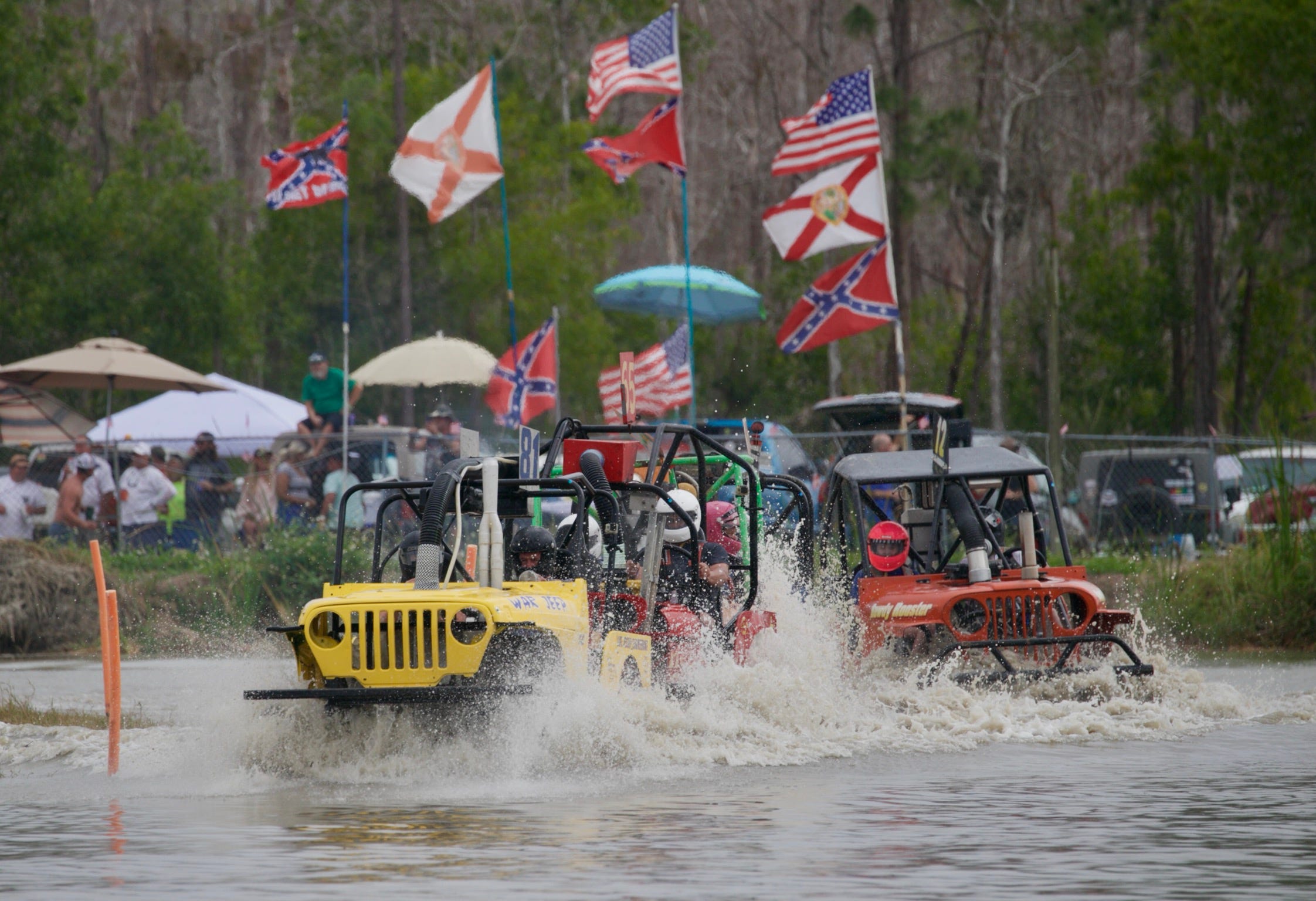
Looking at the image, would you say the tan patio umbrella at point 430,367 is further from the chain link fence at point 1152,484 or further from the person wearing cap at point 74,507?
the person wearing cap at point 74,507

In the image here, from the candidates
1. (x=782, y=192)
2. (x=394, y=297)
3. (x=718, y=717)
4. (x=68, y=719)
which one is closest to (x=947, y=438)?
(x=718, y=717)

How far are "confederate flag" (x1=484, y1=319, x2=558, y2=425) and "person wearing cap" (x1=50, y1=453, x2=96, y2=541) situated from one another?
5.19 metres

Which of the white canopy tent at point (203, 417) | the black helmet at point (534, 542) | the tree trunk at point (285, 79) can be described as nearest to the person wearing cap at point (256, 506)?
the white canopy tent at point (203, 417)

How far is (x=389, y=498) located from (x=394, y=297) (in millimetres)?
31273

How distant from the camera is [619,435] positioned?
826 inches

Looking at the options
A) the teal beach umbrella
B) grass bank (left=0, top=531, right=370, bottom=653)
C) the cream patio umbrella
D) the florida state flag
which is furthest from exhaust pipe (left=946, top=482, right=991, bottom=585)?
the teal beach umbrella

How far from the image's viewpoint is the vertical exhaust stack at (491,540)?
11.0 meters

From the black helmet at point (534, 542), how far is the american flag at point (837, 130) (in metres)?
11.7

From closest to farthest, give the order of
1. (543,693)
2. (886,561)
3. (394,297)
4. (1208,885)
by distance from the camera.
→ (1208,885) → (543,693) → (886,561) → (394,297)

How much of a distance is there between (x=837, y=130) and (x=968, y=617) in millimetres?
9791

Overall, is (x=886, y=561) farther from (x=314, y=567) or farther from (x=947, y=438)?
(x=314, y=567)

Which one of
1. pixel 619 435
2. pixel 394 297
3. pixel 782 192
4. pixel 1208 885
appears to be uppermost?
pixel 782 192

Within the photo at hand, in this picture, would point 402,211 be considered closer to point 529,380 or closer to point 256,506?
point 529,380

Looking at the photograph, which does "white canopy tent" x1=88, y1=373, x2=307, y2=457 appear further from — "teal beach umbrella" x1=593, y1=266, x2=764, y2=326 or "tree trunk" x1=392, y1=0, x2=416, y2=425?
"teal beach umbrella" x1=593, y1=266, x2=764, y2=326
